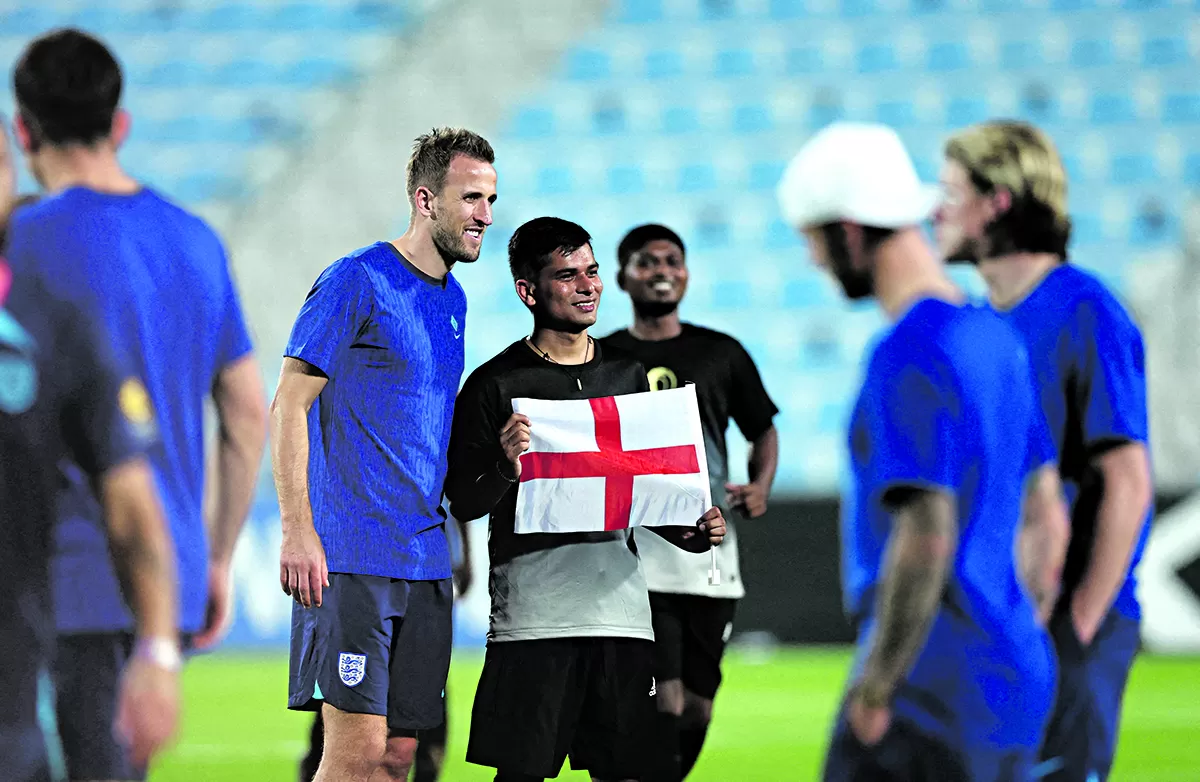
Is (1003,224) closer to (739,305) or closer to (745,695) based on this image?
(745,695)

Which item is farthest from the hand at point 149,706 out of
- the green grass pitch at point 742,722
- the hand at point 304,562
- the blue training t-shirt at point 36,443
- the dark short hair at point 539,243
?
the green grass pitch at point 742,722

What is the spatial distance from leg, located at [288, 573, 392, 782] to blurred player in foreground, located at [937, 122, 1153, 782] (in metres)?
2.02

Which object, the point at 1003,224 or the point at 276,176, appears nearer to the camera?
the point at 1003,224

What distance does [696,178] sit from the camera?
2183cm

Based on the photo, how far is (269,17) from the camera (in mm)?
23438

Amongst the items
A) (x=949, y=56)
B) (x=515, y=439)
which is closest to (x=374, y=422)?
(x=515, y=439)

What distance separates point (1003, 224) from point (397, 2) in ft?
69.1

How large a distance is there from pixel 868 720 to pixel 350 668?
2.35 meters

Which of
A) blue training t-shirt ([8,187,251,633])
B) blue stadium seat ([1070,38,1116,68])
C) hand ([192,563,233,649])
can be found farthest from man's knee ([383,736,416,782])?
blue stadium seat ([1070,38,1116,68])

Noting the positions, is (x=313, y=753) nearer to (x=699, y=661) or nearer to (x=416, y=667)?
(x=416, y=667)

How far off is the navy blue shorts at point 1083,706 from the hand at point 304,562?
2121mm

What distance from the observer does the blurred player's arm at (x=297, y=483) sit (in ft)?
15.7

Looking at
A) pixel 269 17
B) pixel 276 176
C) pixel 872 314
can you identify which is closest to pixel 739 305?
pixel 872 314

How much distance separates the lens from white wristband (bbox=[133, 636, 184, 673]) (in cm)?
311
